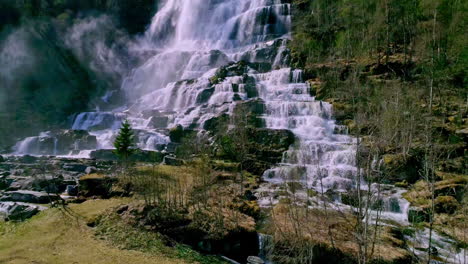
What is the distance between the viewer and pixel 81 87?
70188mm

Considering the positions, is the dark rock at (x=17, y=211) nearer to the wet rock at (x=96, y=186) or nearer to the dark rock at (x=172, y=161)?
the wet rock at (x=96, y=186)

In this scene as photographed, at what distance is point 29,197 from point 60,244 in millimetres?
10150

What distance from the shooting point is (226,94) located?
4512 cm

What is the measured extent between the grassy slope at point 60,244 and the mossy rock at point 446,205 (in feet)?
59.0

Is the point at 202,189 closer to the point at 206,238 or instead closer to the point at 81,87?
the point at 206,238

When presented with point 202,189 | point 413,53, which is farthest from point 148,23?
point 202,189

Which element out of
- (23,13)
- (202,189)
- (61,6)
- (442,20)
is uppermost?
(61,6)

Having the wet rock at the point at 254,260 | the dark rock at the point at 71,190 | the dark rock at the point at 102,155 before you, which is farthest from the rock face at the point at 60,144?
the wet rock at the point at 254,260

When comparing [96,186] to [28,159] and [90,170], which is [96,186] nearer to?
[90,170]

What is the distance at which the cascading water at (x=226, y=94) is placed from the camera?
27.8 metres

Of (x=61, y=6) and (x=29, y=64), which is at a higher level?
(x=61, y=6)

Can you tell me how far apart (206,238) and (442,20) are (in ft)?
141

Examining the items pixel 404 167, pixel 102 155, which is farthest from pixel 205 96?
pixel 404 167

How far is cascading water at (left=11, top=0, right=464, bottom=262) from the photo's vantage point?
91.0 ft
